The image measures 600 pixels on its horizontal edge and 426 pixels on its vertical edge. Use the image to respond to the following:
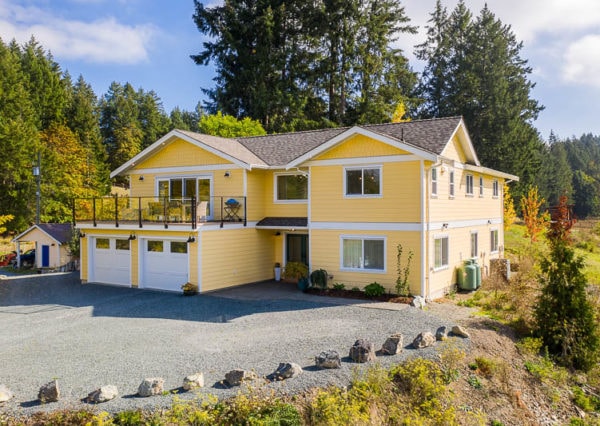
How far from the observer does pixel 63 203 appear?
123 feet

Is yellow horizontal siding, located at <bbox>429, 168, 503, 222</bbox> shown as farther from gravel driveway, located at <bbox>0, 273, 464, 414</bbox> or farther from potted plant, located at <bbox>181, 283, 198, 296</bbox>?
potted plant, located at <bbox>181, 283, 198, 296</bbox>

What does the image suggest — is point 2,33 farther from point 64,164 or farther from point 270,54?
point 270,54

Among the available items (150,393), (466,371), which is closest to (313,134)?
(466,371)

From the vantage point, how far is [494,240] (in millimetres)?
22984

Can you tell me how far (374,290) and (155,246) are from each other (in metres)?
9.10

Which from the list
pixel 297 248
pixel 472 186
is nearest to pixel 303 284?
pixel 297 248

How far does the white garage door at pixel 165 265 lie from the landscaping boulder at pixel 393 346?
9.84 meters

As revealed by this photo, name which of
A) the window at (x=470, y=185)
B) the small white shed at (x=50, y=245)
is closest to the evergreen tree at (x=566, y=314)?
the window at (x=470, y=185)

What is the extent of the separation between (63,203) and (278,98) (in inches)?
800

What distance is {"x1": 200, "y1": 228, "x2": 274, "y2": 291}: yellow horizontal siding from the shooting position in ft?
56.0

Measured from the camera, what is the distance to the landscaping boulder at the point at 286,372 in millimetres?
8336

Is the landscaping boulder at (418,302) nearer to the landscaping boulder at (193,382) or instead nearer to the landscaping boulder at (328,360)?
the landscaping boulder at (328,360)

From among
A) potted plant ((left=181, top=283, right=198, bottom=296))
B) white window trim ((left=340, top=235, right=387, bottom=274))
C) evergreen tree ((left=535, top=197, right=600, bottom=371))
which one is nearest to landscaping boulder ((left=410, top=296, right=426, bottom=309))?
white window trim ((left=340, top=235, right=387, bottom=274))

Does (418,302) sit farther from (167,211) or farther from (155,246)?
(155,246)
